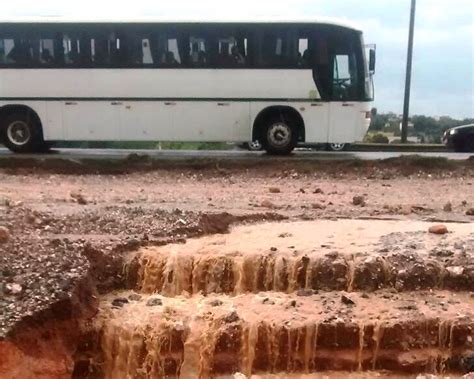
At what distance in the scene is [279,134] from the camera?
16844 mm

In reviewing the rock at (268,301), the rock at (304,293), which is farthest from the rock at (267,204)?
the rock at (268,301)

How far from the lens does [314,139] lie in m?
16.7

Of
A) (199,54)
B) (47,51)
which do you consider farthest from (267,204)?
(47,51)

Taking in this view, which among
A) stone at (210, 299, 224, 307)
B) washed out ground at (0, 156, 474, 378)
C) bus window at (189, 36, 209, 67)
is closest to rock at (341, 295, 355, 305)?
washed out ground at (0, 156, 474, 378)

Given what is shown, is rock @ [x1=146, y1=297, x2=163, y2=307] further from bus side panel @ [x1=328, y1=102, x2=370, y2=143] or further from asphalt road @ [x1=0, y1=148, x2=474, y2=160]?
bus side panel @ [x1=328, y1=102, x2=370, y2=143]

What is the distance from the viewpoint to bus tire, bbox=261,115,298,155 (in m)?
16.8

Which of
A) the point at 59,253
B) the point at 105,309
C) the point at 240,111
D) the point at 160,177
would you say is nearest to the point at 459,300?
the point at 105,309

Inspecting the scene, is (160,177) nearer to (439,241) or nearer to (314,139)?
(314,139)

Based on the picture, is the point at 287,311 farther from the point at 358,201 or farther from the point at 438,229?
the point at 358,201

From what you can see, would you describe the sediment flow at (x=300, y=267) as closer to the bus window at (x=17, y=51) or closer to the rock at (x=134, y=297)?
the rock at (x=134, y=297)

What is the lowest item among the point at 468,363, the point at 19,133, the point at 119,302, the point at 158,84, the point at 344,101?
the point at 468,363

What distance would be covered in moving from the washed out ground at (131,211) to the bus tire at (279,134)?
4.76 ft

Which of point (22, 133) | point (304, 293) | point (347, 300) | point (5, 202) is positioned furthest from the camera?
point (22, 133)

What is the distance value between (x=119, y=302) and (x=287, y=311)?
1.82 metres
